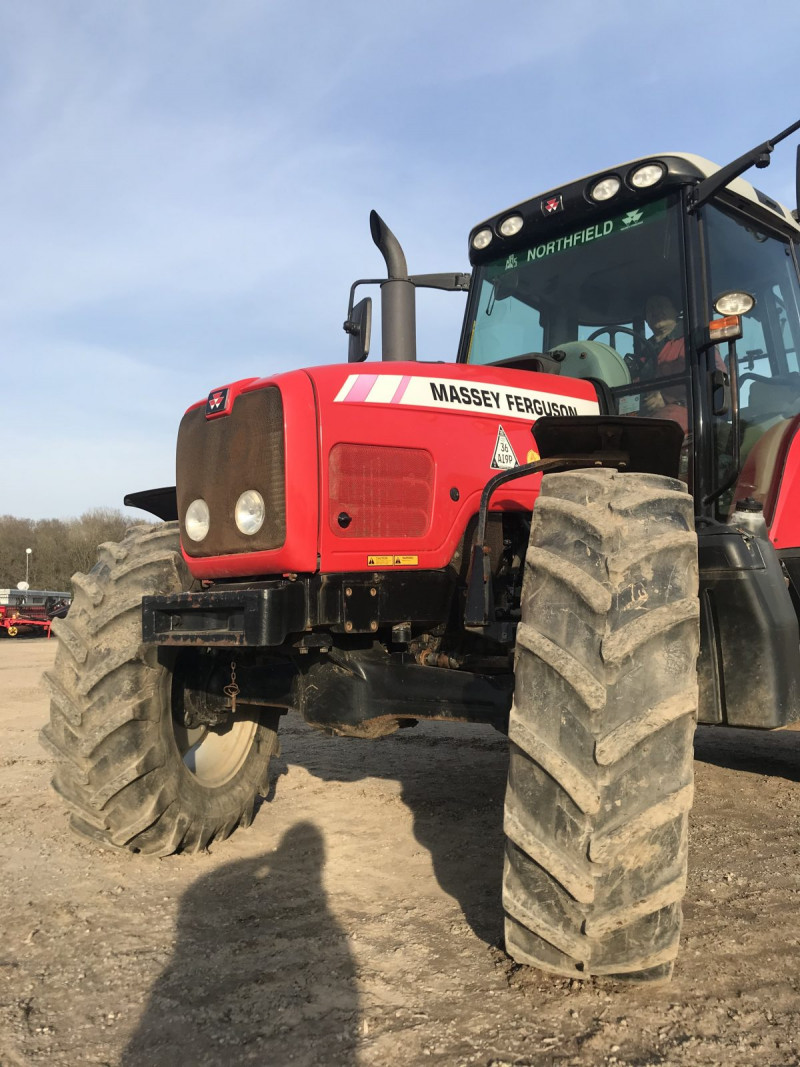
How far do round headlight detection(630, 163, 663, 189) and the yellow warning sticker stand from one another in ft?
6.73

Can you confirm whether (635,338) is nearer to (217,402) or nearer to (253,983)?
(217,402)

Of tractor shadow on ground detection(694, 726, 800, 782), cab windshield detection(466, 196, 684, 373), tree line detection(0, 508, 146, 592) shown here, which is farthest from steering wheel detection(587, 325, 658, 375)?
tree line detection(0, 508, 146, 592)

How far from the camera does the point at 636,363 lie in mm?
3904

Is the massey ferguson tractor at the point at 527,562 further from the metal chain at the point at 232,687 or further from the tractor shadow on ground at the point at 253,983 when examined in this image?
the tractor shadow on ground at the point at 253,983

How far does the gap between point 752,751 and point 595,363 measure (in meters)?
3.53

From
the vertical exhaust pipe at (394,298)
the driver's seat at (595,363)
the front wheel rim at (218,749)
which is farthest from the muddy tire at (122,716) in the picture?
the driver's seat at (595,363)

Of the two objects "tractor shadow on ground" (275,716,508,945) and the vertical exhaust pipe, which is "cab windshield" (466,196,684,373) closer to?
the vertical exhaust pipe

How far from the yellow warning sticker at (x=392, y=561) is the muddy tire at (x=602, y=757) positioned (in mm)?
780

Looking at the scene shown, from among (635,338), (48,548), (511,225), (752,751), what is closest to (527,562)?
(635,338)

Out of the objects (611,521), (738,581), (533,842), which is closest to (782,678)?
(738,581)

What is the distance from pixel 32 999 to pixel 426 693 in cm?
146

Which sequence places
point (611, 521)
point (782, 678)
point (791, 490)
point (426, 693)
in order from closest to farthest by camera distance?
point (611, 521)
point (782, 678)
point (426, 693)
point (791, 490)

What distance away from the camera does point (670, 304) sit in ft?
12.6

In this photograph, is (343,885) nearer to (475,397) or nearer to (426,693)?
(426,693)
